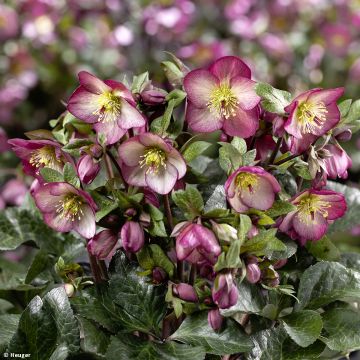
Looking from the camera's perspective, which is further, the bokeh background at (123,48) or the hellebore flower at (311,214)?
the bokeh background at (123,48)

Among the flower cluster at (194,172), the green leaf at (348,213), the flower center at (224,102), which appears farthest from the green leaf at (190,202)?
the green leaf at (348,213)

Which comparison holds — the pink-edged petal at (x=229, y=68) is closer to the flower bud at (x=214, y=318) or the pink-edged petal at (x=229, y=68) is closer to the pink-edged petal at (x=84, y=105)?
the pink-edged petal at (x=84, y=105)

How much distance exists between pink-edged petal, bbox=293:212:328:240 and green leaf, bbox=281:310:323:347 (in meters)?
0.08

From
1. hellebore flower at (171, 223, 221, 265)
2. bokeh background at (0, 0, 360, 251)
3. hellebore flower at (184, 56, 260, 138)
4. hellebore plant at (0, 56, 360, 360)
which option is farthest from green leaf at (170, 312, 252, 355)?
bokeh background at (0, 0, 360, 251)

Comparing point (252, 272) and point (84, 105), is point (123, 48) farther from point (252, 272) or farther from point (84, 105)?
point (252, 272)

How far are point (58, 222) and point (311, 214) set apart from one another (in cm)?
28

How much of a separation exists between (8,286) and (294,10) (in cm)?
180

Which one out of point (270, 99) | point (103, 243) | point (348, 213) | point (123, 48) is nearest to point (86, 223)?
point (103, 243)

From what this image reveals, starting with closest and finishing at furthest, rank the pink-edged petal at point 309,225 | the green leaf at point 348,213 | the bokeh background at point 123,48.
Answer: the pink-edged petal at point 309,225 < the green leaf at point 348,213 < the bokeh background at point 123,48

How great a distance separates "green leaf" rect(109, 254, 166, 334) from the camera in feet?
2.35

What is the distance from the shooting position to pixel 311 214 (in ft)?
2.34

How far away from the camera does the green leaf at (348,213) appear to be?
904mm

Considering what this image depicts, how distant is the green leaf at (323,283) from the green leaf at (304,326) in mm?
33

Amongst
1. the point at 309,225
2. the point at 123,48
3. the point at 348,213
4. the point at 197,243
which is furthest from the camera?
the point at 123,48
